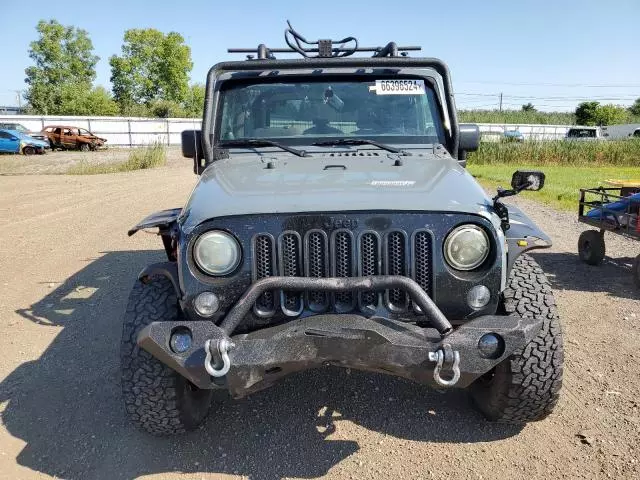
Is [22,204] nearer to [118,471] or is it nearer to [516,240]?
[118,471]

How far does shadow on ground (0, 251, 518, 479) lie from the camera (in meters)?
2.96

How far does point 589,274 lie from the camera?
21.7 feet

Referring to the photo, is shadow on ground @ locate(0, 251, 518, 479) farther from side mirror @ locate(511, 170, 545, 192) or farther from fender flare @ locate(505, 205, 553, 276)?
side mirror @ locate(511, 170, 545, 192)

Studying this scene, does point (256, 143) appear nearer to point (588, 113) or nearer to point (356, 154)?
point (356, 154)

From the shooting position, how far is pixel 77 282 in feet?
20.7

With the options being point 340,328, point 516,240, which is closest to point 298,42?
point 516,240

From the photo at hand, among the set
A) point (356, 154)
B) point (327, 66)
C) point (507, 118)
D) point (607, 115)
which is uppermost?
point (607, 115)

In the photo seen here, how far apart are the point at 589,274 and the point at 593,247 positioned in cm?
48

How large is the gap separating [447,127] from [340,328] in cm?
209

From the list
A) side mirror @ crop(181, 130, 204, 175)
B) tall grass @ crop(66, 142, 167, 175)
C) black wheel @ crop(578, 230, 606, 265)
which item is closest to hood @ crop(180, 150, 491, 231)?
side mirror @ crop(181, 130, 204, 175)

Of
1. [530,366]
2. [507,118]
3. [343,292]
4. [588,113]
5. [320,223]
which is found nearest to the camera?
[343,292]

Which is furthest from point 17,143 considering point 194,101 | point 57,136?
point 194,101

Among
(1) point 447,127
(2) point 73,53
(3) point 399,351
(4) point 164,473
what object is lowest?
(4) point 164,473

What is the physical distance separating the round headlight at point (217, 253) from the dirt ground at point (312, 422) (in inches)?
42.7
